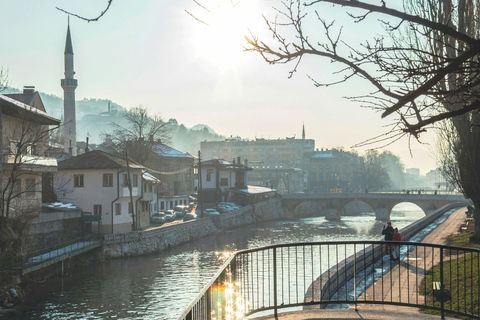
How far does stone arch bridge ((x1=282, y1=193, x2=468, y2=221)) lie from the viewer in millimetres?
76625

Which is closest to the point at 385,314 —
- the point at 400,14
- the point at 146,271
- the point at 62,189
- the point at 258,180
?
the point at 400,14

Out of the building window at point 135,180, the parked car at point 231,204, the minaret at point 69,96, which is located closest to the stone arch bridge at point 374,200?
the parked car at point 231,204

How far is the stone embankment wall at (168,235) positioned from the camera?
39469 mm

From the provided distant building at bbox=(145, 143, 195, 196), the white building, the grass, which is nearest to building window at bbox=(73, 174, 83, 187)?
the white building

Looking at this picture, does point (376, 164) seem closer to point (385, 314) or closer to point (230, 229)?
point (230, 229)

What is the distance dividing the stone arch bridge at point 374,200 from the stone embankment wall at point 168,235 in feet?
54.0

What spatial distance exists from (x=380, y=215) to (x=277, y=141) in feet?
242

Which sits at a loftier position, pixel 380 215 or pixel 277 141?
pixel 277 141

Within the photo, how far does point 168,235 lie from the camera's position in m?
45.1

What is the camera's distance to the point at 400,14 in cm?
493

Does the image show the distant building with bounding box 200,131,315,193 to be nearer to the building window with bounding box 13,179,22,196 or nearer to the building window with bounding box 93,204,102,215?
the building window with bounding box 93,204,102,215

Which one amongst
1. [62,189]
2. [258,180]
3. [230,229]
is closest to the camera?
[62,189]

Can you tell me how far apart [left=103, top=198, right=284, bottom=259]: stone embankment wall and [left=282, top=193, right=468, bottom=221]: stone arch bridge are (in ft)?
54.0

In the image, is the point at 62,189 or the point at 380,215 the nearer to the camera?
the point at 62,189
